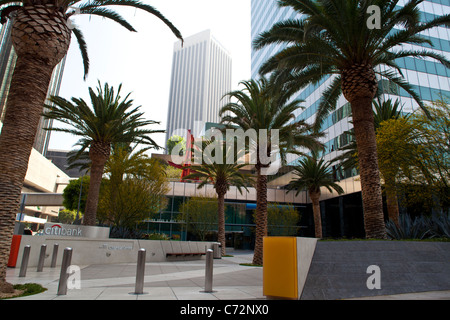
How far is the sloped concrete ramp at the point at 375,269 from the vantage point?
632 cm

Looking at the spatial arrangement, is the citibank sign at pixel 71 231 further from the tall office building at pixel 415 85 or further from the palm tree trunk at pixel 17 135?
the tall office building at pixel 415 85

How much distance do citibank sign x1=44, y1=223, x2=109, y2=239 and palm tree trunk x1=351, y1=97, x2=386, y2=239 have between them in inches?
480

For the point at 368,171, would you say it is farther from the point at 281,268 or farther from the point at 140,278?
the point at 140,278

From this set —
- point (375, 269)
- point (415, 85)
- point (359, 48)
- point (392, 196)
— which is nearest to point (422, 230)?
point (392, 196)

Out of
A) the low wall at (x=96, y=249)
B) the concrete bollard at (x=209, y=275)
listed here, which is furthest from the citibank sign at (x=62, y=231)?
the concrete bollard at (x=209, y=275)

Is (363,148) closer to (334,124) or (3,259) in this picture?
(3,259)

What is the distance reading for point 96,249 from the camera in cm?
1419

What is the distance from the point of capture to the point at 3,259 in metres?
5.90

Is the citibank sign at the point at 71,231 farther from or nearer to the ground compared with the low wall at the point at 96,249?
farther from the ground

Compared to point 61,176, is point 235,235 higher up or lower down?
lower down

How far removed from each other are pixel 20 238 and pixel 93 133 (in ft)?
23.1

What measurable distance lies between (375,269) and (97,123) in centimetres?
1514

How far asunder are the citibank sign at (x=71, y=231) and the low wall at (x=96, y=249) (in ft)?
1.81
